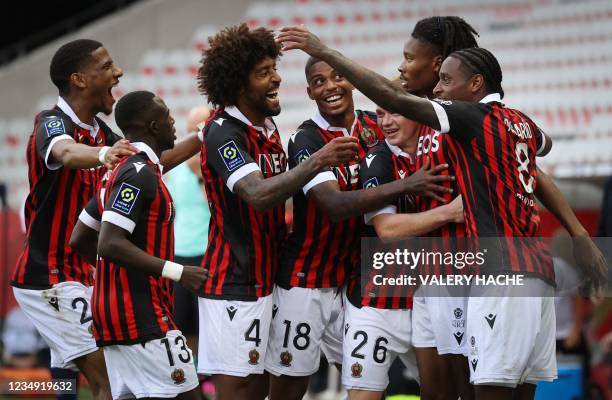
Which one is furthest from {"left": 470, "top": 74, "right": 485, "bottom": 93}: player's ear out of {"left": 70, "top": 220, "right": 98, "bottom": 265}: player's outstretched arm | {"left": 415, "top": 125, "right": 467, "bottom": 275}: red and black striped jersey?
{"left": 70, "top": 220, "right": 98, "bottom": 265}: player's outstretched arm

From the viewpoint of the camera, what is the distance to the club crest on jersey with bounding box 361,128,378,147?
6.00m

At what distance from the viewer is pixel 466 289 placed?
5383 mm

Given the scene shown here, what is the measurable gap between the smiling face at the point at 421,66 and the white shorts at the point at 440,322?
1.14m

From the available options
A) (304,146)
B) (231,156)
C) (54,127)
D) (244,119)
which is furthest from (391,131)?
(54,127)

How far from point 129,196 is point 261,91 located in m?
0.98

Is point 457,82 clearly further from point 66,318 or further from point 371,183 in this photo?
point 66,318

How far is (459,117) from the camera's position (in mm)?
5000

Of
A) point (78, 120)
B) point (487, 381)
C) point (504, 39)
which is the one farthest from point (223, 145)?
point (504, 39)

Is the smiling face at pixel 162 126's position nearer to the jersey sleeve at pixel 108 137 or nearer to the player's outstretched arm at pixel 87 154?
the player's outstretched arm at pixel 87 154

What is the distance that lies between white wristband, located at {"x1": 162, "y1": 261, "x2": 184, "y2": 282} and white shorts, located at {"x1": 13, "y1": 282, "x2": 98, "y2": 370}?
3.25 ft

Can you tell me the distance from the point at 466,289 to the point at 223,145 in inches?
57.6

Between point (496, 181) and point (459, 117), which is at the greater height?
point (459, 117)

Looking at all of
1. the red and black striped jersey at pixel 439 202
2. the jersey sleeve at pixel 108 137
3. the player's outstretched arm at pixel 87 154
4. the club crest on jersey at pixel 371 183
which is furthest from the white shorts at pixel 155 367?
the jersey sleeve at pixel 108 137

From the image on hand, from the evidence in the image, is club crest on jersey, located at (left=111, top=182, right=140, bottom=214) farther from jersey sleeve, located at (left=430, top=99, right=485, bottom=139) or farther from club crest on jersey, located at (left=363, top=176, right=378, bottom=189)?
jersey sleeve, located at (left=430, top=99, right=485, bottom=139)
